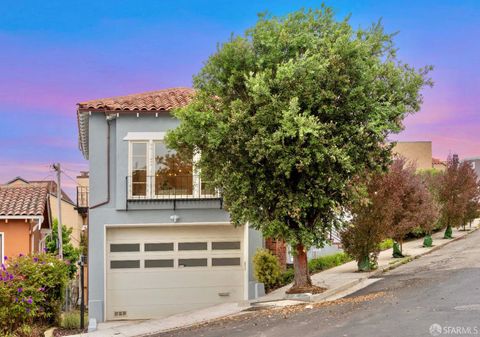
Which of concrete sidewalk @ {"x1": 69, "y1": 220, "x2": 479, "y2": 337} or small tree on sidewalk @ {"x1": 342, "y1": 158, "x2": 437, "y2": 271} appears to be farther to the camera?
small tree on sidewalk @ {"x1": 342, "y1": 158, "x2": 437, "y2": 271}

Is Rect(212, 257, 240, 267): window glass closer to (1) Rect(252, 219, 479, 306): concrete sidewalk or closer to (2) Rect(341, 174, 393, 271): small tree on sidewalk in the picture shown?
(1) Rect(252, 219, 479, 306): concrete sidewalk

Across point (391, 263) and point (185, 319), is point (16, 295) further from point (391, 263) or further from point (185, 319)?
point (391, 263)

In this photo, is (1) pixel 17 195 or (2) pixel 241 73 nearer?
(2) pixel 241 73

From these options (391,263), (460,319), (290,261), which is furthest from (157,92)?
(460,319)

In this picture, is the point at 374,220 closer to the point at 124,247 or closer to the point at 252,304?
the point at 252,304

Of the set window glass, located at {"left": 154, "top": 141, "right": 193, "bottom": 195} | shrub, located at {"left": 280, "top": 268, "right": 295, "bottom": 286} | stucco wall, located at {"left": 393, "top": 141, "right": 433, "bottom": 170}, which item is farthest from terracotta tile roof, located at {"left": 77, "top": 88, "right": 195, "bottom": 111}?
stucco wall, located at {"left": 393, "top": 141, "right": 433, "bottom": 170}

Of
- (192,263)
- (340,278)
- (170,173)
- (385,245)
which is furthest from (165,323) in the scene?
(385,245)

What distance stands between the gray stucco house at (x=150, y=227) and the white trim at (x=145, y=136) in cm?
3

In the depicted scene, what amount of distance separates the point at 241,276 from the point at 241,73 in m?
7.67

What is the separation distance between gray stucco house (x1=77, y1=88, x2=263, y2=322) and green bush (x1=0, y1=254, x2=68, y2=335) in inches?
107

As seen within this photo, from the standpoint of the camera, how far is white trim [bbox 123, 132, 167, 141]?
20844mm

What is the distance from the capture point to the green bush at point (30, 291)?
641 inches

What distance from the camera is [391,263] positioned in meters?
25.1

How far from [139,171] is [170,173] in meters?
1.06
